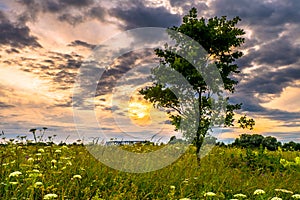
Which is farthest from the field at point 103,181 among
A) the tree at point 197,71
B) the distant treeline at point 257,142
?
the distant treeline at point 257,142

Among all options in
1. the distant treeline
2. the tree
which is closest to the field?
the tree

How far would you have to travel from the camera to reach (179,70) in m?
13.3

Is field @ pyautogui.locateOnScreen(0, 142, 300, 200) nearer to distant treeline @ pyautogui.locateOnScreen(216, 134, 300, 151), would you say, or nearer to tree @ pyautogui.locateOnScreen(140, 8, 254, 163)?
tree @ pyautogui.locateOnScreen(140, 8, 254, 163)

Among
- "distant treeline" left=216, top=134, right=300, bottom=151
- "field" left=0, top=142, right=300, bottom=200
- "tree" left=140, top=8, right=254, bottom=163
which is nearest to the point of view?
"field" left=0, top=142, right=300, bottom=200

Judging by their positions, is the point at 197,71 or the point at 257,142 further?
the point at 257,142

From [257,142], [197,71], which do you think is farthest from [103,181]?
[257,142]

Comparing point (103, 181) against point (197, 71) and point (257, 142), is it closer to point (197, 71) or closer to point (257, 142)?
point (197, 71)

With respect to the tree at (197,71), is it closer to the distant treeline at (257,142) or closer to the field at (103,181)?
the field at (103,181)

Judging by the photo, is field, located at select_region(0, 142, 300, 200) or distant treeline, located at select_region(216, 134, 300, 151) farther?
distant treeline, located at select_region(216, 134, 300, 151)

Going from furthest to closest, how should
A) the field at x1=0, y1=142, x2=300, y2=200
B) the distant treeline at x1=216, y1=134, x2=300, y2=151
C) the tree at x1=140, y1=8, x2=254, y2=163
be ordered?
the distant treeline at x1=216, y1=134, x2=300, y2=151 → the tree at x1=140, y1=8, x2=254, y2=163 → the field at x1=0, y1=142, x2=300, y2=200

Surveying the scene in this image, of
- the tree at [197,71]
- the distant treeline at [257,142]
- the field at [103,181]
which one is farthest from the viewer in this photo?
the distant treeline at [257,142]

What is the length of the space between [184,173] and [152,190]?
2.21 meters

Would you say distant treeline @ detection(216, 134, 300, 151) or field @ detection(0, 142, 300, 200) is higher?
distant treeline @ detection(216, 134, 300, 151)

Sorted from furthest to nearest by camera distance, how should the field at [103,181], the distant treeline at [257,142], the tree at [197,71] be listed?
the distant treeline at [257,142] < the tree at [197,71] < the field at [103,181]
